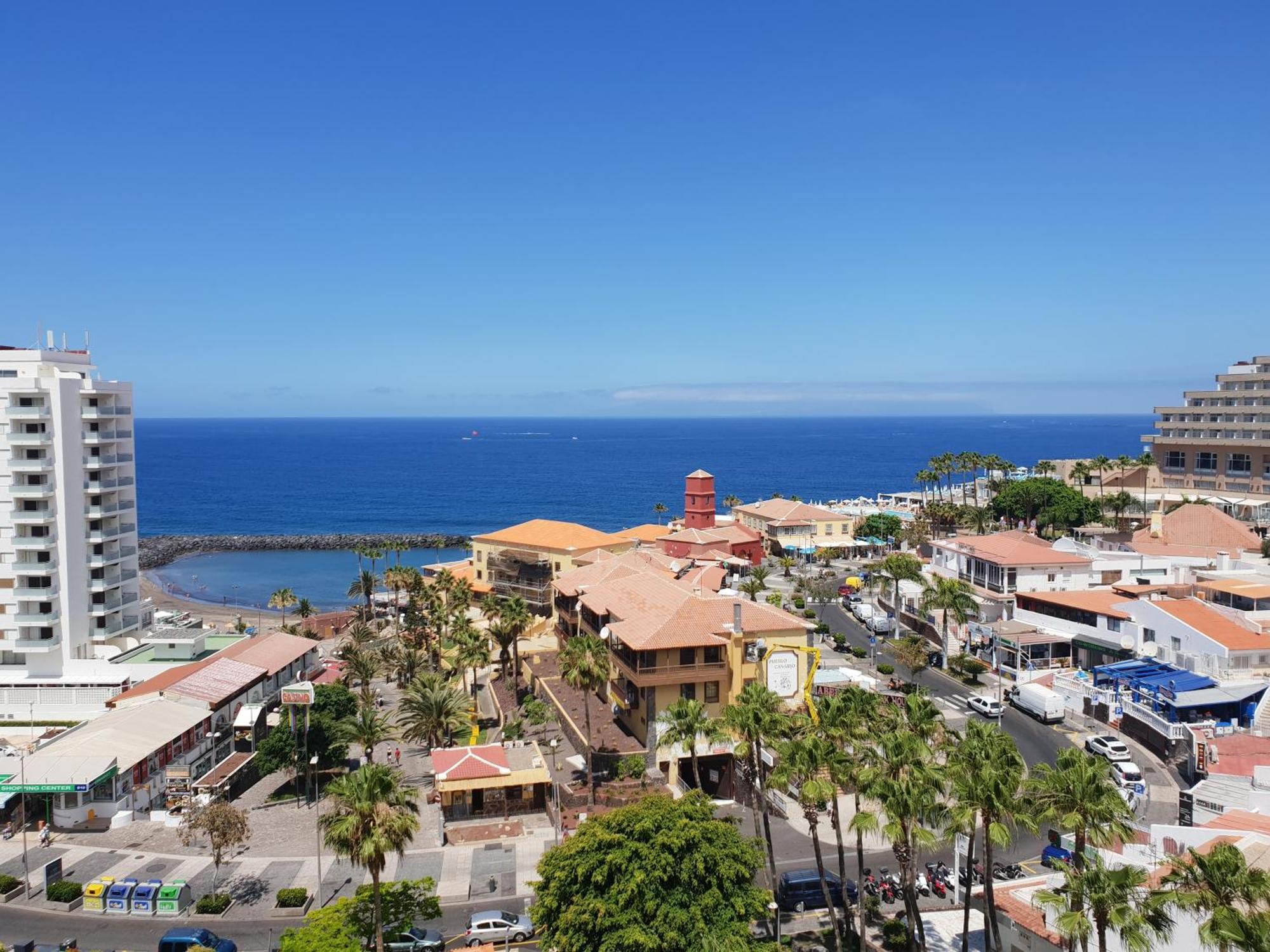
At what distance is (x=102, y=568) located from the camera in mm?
62906

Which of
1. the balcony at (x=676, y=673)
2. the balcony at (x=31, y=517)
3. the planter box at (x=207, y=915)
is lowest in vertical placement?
the planter box at (x=207, y=915)

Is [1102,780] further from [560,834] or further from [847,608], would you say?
[847,608]

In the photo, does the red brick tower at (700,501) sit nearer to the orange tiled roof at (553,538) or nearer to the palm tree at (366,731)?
the orange tiled roof at (553,538)

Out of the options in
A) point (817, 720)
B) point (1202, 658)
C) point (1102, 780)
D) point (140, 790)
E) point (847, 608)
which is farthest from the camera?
point (847, 608)

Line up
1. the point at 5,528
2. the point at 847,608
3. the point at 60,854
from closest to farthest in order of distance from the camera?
the point at 60,854 → the point at 5,528 → the point at 847,608

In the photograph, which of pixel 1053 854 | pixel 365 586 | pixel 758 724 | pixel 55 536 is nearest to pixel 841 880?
pixel 758 724

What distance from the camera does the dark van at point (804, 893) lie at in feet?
110

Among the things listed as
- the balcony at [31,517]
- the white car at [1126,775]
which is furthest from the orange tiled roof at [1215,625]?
the balcony at [31,517]

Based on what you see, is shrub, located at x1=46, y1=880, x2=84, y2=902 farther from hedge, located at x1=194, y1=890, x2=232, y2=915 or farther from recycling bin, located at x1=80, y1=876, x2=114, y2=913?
hedge, located at x1=194, y1=890, x2=232, y2=915

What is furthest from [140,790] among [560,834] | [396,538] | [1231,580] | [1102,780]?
[396,538]

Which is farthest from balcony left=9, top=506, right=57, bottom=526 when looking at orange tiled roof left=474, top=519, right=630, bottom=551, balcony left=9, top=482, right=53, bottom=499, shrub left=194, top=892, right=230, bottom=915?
orange tiled roof left=474, top=519, right=630, bottom=551

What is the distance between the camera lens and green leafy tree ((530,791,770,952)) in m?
25.9

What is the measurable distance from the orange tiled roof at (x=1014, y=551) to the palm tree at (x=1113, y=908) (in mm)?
48077

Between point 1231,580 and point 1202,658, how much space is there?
14.7 metres
